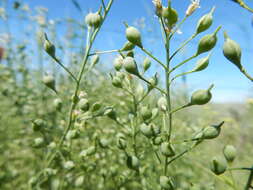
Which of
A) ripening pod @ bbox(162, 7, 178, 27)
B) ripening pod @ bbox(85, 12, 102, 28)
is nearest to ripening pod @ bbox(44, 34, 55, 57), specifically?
ripening pod @ bbox(85, 12, 102, 28)

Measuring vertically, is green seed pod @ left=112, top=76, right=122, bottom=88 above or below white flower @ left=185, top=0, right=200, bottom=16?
below

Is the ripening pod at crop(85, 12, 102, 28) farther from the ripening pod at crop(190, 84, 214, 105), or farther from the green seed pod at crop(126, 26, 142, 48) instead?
the ripening pod at crop(190, 84, 214, 105)

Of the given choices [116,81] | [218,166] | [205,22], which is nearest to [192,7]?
[205,22]

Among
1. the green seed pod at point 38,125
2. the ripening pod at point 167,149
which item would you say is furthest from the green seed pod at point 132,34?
the green seed pod at point 38,125

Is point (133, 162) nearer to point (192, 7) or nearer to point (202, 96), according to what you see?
point (202, 96)

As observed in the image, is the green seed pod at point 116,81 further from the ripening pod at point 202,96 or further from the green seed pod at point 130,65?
the ripening pod at point 202,96

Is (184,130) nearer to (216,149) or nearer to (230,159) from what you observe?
(216,149)
